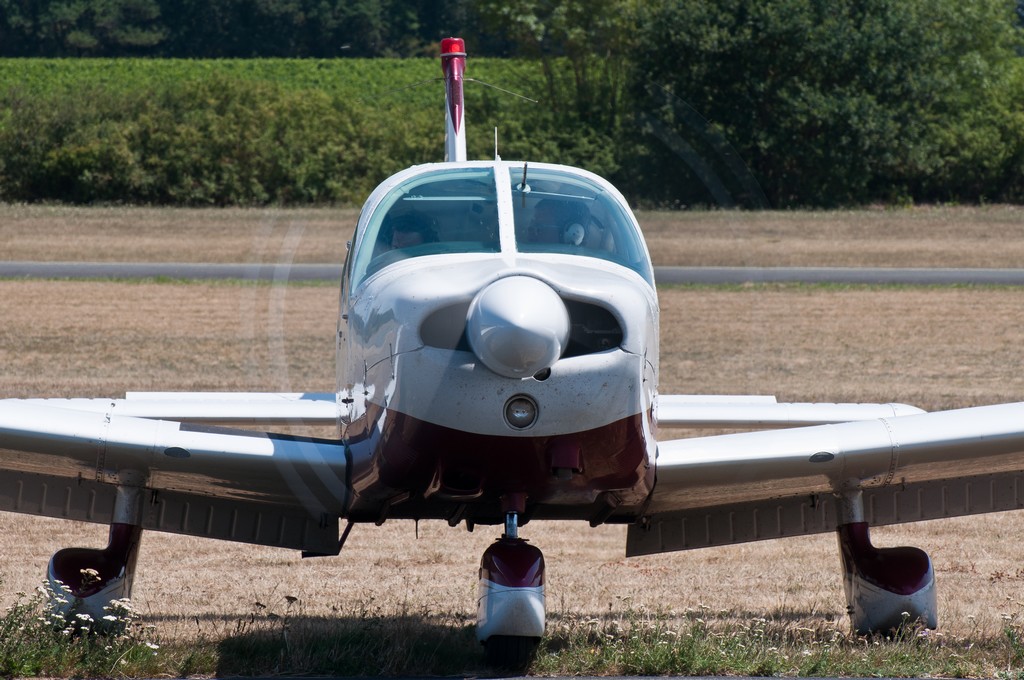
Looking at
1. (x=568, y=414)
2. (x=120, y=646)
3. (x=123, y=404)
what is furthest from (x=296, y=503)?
(x=568, y=414)

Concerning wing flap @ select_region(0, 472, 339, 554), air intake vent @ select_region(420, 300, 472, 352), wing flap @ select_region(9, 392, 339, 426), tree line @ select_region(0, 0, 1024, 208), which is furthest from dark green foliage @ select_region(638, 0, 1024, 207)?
air intake vent @ select_region(420, 300, 472, 352)

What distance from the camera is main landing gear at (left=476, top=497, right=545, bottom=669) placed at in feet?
18.5

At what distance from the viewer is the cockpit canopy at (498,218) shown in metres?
5.92

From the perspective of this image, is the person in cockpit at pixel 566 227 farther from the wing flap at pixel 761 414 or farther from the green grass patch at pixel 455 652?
the wing flap at pixel 761 414

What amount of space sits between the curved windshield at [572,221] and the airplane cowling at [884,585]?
7.08 ft

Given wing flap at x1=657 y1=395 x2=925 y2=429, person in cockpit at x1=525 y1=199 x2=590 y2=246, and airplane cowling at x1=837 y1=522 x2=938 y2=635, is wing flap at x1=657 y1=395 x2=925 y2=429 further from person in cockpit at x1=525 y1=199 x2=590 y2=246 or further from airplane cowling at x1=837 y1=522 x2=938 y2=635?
person in cockpit at x1=525 y1=199 x2=590 y2=246

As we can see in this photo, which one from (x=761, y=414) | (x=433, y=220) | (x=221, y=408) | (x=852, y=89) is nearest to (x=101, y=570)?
(x=221, y=408)

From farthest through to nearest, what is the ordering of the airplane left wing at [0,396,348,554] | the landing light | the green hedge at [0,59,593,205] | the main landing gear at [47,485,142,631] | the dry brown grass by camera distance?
the green hedge at [0,59,593,205] → the dry brown grass → the main landing gear at [47,485,142,631] → the airplane left wing at [0,396,348,554] → the landing light

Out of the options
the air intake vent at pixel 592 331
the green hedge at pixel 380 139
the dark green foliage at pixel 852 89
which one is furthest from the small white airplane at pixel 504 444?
the dark green foliage at pixel 852 89

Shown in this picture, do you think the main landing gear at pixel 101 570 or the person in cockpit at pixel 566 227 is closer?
the person in cockpit at pixel 566 227

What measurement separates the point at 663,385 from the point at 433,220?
10424mm

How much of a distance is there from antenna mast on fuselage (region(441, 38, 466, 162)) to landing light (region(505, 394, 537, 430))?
13.4ft

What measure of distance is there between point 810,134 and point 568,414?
4061 cm

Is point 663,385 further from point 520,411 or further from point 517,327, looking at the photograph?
point 517,327
